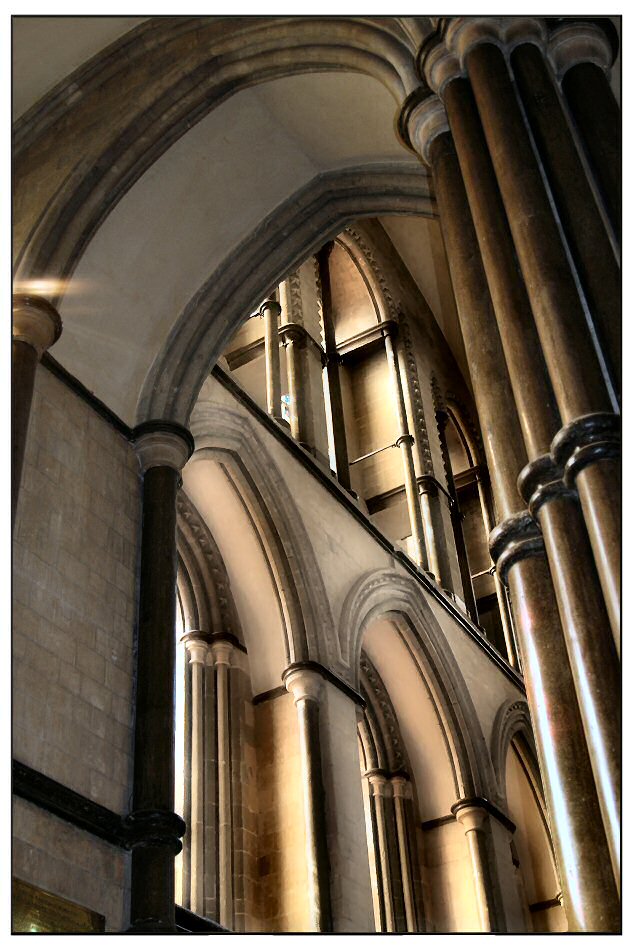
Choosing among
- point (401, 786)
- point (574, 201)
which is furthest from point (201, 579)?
point (574, 201)

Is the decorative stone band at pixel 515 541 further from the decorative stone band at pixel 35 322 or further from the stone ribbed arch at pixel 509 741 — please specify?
the stone ribbed arch at pixel 509 741

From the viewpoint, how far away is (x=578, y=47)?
5066 millimetres

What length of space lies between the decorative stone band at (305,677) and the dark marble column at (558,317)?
4792 millimetres

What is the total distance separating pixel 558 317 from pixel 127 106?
3.76m

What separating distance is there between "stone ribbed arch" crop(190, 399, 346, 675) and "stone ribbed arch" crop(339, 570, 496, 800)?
125 cm

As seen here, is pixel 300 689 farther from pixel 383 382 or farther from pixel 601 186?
pixel 383 382

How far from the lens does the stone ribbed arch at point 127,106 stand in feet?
21.1

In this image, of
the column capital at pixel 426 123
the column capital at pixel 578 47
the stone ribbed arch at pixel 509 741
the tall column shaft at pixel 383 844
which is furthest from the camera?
the stone ribbed arch at pixel 509 741

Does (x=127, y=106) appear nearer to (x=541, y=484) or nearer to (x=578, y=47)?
(x=578, y=47)

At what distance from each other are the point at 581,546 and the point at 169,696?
3090 millimetres

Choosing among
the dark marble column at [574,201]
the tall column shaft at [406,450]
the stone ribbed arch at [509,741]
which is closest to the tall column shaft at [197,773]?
the stone ribbed arch at [509,741]

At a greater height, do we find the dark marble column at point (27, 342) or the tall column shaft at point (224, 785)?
the dark marble column at point (27, 342)

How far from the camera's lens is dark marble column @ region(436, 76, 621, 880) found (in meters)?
3.32

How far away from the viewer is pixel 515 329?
4.29 metres
